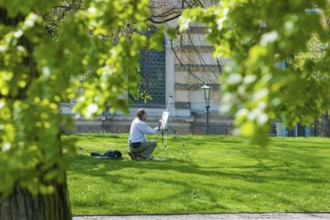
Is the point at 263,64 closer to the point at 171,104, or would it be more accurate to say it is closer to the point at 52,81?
the point at 52,81

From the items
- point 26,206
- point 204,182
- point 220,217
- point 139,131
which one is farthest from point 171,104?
point 26,206

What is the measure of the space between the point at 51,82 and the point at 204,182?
39.7 ft

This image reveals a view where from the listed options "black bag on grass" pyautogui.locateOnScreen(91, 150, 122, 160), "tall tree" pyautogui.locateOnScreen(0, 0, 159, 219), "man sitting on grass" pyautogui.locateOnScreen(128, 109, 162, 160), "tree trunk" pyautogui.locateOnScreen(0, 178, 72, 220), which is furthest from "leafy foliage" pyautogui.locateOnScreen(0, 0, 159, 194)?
"man sitting on grass" pyautogui.locateOnScreen(128, 109, 162, 160)

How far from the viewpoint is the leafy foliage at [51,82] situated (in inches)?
178

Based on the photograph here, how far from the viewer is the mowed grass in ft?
47.0

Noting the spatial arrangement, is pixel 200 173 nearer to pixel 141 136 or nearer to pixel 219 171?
pixel 219 171

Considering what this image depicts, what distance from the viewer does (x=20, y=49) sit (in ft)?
17.0

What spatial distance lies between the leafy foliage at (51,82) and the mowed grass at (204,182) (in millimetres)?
5869

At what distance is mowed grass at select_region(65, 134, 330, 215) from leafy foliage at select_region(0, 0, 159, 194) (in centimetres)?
587

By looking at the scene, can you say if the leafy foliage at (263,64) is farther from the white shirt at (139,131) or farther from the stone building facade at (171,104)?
the stone building facade at (171,104)

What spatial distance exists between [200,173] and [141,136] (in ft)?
11.6

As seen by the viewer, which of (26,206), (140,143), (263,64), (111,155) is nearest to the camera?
(263,64)

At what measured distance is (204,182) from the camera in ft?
54.0

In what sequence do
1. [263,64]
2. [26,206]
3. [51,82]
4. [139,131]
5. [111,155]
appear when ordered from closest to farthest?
[263,64] < [51,82] < [26,206] < [111,155] < [139,131]
